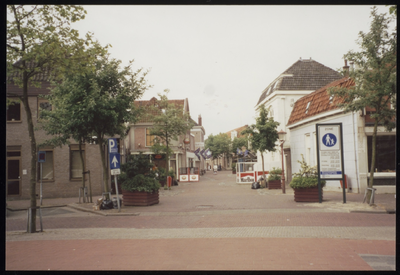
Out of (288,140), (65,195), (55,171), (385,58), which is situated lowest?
(65,195)

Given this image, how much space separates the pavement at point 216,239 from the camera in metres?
6.26

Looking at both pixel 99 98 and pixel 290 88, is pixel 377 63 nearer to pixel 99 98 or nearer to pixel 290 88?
pixel 99 98

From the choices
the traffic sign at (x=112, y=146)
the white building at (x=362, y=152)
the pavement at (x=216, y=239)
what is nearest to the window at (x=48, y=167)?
the pavement at (x=216, y=239)

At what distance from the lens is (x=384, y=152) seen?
18.2m

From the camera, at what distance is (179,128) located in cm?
2936

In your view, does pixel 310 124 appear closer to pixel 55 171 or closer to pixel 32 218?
pixel 55 171

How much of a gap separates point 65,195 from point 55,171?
5.30 ft

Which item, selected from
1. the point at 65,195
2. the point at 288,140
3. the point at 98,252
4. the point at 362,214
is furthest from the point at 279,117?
the point at 98,252

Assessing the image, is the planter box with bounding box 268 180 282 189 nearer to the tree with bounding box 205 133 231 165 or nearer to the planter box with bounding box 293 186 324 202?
the planter box with bounding box 293 186 324 202

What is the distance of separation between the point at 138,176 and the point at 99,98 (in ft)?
11.8

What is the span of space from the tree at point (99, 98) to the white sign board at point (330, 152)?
7753 mm

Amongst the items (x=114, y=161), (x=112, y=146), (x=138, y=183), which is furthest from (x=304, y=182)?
(x=112, y=146)

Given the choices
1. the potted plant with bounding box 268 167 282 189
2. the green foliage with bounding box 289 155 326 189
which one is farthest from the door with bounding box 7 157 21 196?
the green foliage with bounding box 289 155 326 189
